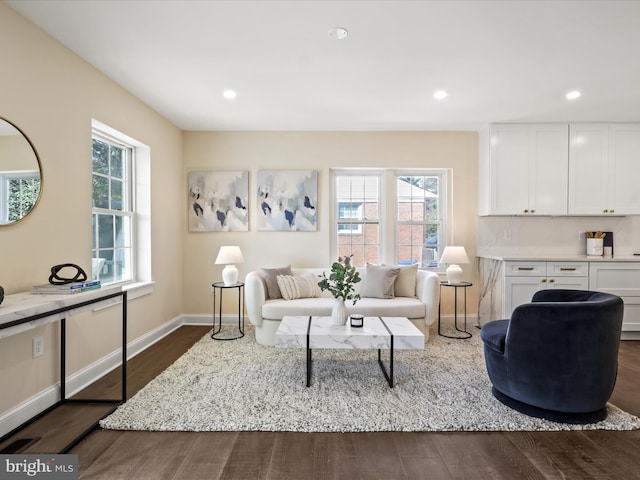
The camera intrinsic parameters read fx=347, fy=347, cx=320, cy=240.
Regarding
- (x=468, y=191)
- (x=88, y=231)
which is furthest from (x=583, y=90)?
(x=88, y=231)

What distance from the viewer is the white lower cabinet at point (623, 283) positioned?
3.93 metres

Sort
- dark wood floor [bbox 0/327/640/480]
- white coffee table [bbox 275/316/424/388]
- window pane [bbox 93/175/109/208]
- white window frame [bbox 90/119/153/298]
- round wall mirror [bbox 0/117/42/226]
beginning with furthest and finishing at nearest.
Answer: white window frame [bbox 90/119/153/298], window pane [bbox 93/175/109/208], white coffee table [bbox 275/316/424/388], round wall mirror [bbox 0/117/42/226], dark wood floor [bbox 0/327/640/480]

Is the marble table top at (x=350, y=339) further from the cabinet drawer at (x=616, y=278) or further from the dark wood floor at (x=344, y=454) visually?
the cabinet drawer at (x=616, y=278)

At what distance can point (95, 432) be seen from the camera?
81.7 inches

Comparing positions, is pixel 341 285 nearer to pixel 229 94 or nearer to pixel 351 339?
pixel 351 339

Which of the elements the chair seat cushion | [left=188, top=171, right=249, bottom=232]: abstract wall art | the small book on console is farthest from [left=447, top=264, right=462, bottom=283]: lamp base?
the small book on console

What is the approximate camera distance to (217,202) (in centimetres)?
461

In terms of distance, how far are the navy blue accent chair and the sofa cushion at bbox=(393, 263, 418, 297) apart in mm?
1716

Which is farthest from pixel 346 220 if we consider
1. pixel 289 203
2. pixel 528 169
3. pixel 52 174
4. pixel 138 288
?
pixel 52 174

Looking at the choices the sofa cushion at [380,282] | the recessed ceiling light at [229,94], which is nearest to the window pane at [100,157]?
the recessed ceiling light at [229,94]

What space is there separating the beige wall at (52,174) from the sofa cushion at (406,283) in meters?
2.83

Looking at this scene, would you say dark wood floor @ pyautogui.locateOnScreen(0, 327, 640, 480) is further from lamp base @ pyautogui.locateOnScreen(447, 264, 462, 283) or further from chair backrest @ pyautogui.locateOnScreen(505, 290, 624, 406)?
lamp base @ pyautogui.locateOnScreen(447, 264, 462, 283)

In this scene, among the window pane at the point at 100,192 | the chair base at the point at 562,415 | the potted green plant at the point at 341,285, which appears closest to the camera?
the chair base at the point at 562,415

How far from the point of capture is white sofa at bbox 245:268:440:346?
359 centimetres
